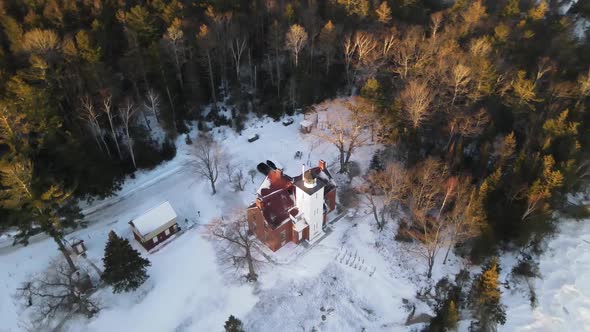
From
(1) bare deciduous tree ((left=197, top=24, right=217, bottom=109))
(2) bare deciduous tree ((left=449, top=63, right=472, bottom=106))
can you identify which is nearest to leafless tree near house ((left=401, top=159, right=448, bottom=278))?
(2) bare deciduous tree ((left=449, top=63, right=472, bottom=106))

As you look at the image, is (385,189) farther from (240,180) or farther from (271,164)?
(240,180)

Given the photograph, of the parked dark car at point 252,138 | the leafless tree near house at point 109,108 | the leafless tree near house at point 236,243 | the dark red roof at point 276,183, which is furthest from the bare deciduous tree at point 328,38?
the leafless tree near house at point 109,108

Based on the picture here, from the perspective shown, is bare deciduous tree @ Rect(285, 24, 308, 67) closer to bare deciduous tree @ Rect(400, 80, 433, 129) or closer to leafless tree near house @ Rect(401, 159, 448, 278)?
bare deciduous tree @ Rect(400, 80, 433, 129)

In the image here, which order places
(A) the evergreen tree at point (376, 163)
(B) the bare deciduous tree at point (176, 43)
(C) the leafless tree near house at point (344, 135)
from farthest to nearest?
1. (A) the evergreen tree at point (376, 163)
2. (B) the bare deciduous tree at point (176, 43)
3. (C) the leafless tree near house at point (344, 135)

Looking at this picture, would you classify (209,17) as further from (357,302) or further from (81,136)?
(357,302)

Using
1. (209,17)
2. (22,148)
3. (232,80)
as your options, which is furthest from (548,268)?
(22,148)

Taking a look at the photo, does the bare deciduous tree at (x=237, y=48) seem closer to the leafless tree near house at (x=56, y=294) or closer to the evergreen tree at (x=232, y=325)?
the leafless tree near house at (x=56, y=294)
